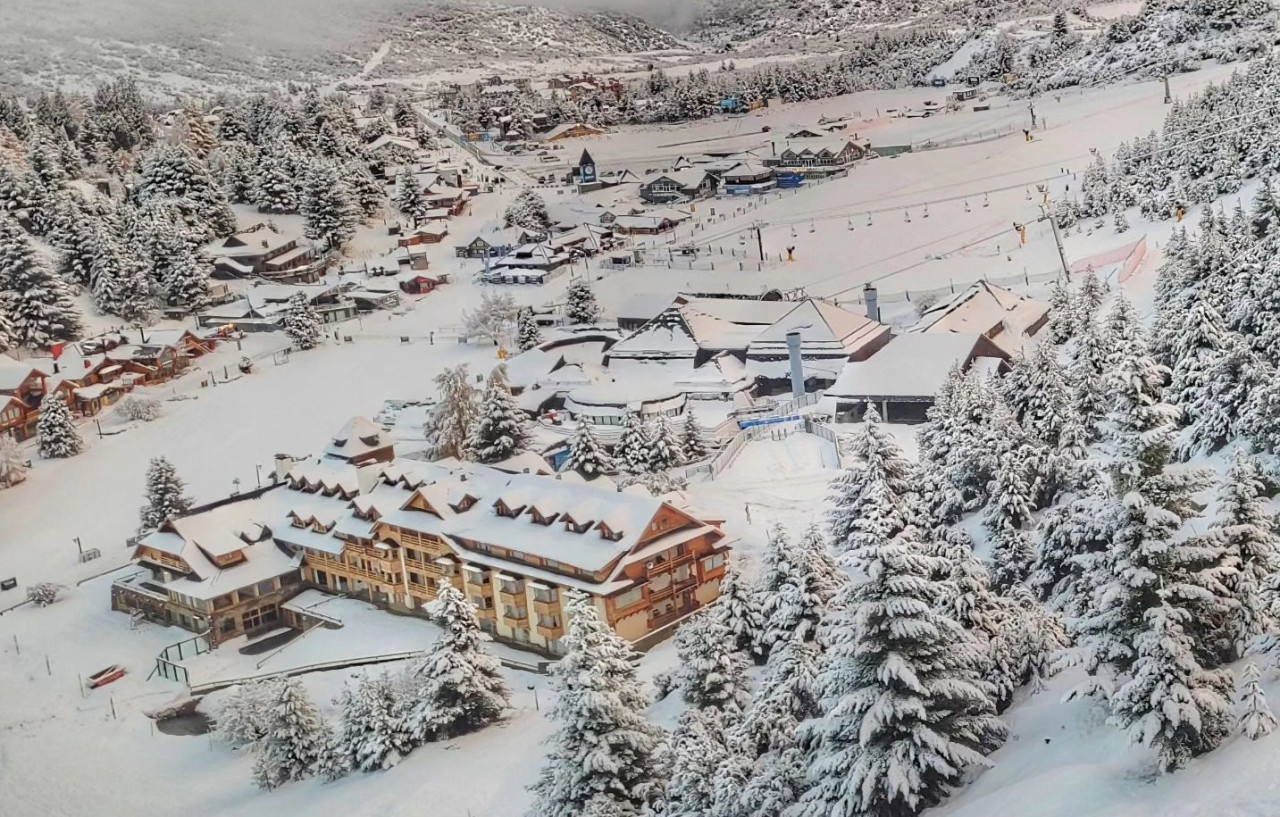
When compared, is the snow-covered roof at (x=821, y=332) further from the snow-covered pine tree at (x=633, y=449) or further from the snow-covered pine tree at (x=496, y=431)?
the snow-covered pine tree at (x=496, y=431)

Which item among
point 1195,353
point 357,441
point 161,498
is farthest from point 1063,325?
point 161,498

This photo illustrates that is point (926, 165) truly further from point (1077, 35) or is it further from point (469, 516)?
point (469, 516)

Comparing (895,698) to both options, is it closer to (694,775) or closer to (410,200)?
(694,775)

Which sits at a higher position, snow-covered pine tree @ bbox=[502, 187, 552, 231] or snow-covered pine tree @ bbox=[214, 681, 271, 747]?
snow-covered pine tree @ bbox=[502, 187, 552, 231]

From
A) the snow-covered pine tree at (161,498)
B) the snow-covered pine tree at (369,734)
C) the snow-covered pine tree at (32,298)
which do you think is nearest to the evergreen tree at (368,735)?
the snow-covered pine tree at (369,734)

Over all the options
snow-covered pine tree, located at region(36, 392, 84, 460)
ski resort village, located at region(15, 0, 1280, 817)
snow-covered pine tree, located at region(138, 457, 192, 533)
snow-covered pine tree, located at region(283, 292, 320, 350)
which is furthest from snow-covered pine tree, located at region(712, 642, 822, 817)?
snow-covered pine tree, located at region(283, 292, 320, 350)

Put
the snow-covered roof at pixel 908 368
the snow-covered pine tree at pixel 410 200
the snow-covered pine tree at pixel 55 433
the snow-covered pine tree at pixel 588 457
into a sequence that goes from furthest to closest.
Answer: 1. the snow-covered pine tree at pixel 410 200
2. the snow-covered pine tree at pixel 55 433
3. the snow-covered roof at pixel 908 368
4. the snow-covered pine tree at pixel 588 457

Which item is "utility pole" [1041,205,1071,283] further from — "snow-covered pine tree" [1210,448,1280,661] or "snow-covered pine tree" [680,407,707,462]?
"snow-covered pine tree" [1210,448,1280,661]
